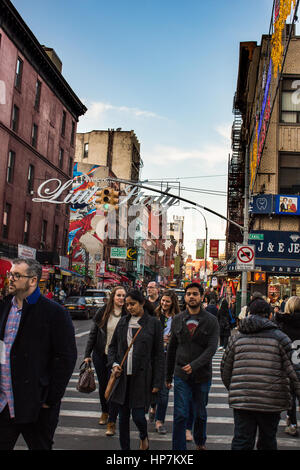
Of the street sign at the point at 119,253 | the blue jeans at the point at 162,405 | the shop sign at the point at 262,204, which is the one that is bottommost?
the blue jeans at the point at 162,405

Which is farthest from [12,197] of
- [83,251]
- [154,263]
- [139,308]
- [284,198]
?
[154,263]

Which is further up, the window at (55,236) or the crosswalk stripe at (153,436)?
the window at (55,236)

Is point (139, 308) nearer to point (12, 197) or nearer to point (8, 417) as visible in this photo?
point (8, 417)

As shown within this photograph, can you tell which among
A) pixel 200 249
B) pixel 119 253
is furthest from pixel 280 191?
pixel 119 253

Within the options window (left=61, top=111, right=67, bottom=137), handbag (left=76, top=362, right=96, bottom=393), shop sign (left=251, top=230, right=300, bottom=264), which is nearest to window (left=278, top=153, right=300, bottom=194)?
shop sign (left=251, top=230, right=300, bottom=264)

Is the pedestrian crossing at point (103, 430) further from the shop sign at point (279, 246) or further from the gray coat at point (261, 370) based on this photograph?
the shop sign at point (279, 246)

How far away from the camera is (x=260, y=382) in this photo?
4.81 m

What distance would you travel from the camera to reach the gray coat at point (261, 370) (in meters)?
4.77

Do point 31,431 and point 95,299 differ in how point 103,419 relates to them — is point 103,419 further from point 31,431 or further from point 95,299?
point 95,299

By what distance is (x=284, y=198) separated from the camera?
89.8 ft

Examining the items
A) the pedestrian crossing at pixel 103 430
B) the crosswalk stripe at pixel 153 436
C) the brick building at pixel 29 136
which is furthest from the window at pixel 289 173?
the crosswalk stripe at pixel 153 436

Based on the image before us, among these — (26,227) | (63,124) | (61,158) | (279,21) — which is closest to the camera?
(279,21)

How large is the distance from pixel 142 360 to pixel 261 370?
1656mm
